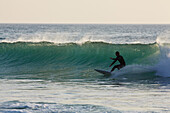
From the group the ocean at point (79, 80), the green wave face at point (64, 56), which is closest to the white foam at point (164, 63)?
the ocean at point (79, 80)

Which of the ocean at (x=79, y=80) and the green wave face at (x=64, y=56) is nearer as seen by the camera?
the ocean at (x=79, y=80)

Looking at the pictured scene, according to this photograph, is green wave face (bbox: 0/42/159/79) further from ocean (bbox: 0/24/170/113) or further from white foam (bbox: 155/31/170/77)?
white foam (bbox: 155/31/170/77)

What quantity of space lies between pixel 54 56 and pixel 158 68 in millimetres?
8565

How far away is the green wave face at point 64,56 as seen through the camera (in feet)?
67.4

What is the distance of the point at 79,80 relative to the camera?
15.6 metres

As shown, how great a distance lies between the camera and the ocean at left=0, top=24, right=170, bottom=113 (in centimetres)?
995

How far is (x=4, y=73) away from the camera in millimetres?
18328

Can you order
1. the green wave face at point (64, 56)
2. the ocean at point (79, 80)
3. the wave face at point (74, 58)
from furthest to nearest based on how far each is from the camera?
the green wave face at point (64, 56) < the wave face at point (74, 58) < the ocean at point (79, 80)

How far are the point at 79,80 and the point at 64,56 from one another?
8.54 meters

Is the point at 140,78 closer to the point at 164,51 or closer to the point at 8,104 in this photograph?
the point at 164,51

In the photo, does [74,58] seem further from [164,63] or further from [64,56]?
[164,63]

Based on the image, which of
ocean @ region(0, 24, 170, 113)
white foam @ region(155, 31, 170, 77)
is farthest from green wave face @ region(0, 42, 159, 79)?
white foam @ region(155, 31, 170, 77)

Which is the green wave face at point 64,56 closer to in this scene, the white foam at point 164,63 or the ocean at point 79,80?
the ocean at point 79,80

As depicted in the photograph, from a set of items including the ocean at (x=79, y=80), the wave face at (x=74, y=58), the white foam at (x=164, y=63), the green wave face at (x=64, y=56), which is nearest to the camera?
the ocean at (x=79, y=80)
